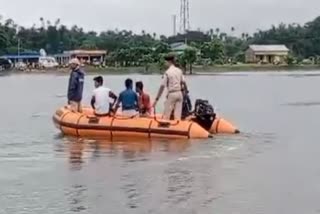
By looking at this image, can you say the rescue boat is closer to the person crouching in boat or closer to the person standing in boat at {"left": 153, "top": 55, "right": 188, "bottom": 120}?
the person standing in boat at {"left": 153, "top": 55, "right": 188, "bottom": 120}

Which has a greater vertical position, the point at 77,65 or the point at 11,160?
the point at 77,65

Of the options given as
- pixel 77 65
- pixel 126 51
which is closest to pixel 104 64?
pixel 126 51

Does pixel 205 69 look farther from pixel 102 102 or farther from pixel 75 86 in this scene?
pixel 102 102

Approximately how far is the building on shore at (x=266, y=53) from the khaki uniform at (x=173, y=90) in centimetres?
12401

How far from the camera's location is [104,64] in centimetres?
12794

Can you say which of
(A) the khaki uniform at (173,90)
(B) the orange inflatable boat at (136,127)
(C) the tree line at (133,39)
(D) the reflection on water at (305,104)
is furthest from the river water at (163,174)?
(C) the tree line at (133,39)

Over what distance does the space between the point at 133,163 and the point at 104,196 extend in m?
3.93

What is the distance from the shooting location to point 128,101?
69.1 ft

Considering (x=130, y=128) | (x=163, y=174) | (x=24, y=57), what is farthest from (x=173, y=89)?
(x=24, y=57)

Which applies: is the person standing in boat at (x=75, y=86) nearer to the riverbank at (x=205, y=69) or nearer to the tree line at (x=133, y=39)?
the riverbank at (x=205, y=69)

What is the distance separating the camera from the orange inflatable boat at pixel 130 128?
2041cm

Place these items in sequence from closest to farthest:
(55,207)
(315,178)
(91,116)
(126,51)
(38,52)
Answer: (55,207), (315,178), (91,116), (126,51), (38,52)

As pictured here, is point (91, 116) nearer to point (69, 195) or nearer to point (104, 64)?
point (69, 195)

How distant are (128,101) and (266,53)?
5188 inches
